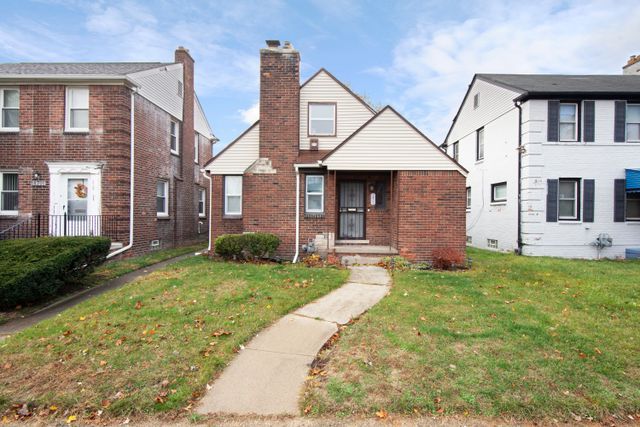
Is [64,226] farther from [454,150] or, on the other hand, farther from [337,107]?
[454,150]

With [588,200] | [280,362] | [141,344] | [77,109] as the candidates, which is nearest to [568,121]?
[588,200]

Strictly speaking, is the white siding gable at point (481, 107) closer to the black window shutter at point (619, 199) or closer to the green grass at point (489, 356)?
the black window shutter at point (619, 199)

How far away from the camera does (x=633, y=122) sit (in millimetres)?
13062

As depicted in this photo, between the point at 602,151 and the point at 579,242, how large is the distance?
3513 mm

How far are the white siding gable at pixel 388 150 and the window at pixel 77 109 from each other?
8311 mm

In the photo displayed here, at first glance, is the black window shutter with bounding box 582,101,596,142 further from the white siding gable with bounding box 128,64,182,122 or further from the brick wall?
the white siding gable with bounding box 128,64,182,122

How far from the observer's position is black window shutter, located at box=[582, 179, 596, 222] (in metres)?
12.8

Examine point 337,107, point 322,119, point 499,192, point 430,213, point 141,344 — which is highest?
point 337,107

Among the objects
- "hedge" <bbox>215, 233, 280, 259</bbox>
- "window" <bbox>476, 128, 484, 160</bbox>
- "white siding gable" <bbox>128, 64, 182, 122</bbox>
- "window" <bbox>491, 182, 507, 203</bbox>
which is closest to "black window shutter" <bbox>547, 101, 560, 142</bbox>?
"window" <bbox>491, 182, 507, 203</bbox>

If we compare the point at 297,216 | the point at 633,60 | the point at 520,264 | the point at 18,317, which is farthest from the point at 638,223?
the point at 18,317

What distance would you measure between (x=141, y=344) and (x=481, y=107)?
17.2 metres

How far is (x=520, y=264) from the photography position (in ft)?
35.4

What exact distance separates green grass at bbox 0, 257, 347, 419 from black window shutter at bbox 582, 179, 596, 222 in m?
11.0

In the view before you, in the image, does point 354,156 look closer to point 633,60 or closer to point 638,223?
point 638,223
